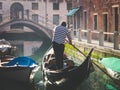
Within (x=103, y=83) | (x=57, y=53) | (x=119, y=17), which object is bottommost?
(x=103, y=83)

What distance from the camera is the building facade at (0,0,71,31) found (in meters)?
43.1

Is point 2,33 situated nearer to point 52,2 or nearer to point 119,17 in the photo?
point 52,2

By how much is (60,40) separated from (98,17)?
11.8m

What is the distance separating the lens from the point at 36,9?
4375cm

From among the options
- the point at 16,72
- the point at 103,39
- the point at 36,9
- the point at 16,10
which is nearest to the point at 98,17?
the point at 103,39

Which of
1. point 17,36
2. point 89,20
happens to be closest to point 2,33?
point 17,36

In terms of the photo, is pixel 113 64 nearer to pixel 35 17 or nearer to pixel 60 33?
pixel 60 33

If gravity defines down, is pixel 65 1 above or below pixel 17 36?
above

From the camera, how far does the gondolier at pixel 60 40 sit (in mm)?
11805

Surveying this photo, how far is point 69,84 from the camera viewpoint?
1098 centimetres

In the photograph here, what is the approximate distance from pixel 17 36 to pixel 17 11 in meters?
4.75

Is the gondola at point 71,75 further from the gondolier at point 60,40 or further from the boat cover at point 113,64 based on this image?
the boat cover at point 113,64

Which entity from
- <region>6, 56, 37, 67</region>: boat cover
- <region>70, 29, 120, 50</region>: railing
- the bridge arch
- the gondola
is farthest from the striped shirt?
the bridge arch

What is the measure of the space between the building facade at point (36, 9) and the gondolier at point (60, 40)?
100 ft
